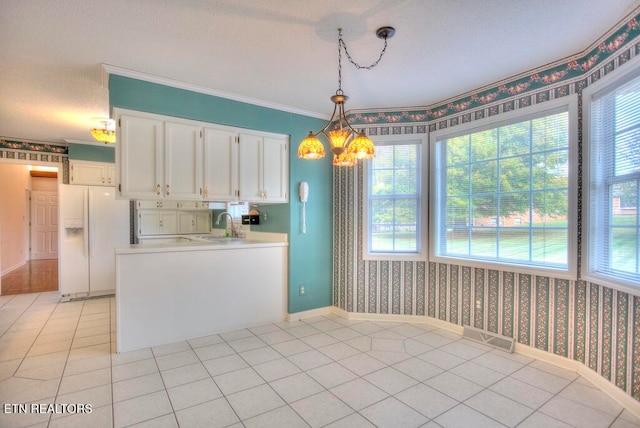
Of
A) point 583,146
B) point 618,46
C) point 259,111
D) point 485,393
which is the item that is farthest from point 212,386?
point 618,46

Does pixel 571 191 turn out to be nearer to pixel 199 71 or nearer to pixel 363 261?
pixel 363 261

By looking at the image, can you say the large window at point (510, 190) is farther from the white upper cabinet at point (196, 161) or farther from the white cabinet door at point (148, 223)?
the white cabinet door at point (148, 223)

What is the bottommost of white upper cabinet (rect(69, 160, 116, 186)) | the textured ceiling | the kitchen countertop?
the kitchen countertop

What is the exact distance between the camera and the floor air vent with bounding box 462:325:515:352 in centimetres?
301

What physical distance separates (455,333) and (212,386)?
8.37 feet

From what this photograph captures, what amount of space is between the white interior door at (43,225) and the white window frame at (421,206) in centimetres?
927

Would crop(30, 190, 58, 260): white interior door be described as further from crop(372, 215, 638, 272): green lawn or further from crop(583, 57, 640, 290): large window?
crop(583, 57, 640, 290): large window

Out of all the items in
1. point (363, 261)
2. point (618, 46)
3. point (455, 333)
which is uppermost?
point (618, 46)

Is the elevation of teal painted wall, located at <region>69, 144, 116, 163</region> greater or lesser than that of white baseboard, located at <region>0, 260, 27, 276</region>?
greater

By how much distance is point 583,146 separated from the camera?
253 cm

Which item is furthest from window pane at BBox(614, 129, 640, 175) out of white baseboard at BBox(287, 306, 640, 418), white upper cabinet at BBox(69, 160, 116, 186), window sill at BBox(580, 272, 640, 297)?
white upper cabinet at BBox(69, 160, 116, 186)

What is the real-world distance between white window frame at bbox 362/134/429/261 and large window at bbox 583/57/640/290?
151 centimetres

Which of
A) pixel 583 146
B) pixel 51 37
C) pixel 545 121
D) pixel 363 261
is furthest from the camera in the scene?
pixel 363 261

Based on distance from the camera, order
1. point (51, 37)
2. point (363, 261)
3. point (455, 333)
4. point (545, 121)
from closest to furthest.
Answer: point (51, 37) → point (545, 121) → point (455, 333) → point (363, 261)
